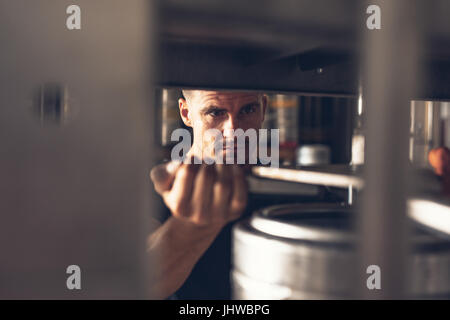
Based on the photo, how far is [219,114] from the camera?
3.59 ft

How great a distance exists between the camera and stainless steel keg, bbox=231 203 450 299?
0.49 m

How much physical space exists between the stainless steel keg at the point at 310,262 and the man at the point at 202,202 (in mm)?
90

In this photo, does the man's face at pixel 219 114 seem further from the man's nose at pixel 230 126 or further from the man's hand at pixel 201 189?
the man's hand at pixel 201 189

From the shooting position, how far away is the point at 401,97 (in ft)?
1.00

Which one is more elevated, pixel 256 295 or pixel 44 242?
pixel 44 242

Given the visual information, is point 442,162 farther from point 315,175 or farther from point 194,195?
point 194,195

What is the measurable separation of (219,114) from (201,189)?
0.53 m

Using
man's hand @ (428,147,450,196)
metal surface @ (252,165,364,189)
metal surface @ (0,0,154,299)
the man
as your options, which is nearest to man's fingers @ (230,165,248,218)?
the man

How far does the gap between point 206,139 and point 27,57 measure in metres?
0.79

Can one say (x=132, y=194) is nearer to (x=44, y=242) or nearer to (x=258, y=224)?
(x=44, y=242)

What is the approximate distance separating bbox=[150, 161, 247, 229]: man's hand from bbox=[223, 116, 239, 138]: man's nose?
1.19 feet

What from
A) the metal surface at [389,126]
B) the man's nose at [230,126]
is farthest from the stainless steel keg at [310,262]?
the man's nose at [230,126]

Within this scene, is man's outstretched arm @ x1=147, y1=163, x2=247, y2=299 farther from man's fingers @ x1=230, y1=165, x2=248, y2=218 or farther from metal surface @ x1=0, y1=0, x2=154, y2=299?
metal surface @ x1=0, y1=0, x2=154, y2=299

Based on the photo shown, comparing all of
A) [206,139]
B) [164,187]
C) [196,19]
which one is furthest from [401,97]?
[206,139]
